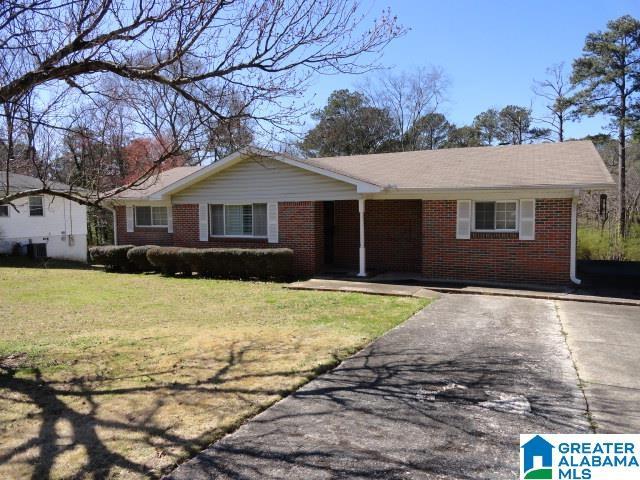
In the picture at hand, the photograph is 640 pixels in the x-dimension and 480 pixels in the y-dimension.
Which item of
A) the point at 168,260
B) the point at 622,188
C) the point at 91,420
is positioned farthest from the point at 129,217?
the point at 622,188

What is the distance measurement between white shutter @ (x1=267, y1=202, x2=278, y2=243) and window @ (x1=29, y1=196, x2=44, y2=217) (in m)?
14.3

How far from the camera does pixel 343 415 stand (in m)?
4.44

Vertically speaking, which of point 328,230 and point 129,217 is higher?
point 129,217

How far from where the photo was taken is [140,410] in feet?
14.9

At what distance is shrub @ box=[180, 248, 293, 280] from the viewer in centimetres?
1416

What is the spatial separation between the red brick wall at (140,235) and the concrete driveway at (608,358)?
1288 centimetres

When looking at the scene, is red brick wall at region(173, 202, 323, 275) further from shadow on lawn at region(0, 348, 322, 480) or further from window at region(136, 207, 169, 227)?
shadow on lawn at region(0, 348, 322, 480)

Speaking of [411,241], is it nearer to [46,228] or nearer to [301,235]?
[301,235]

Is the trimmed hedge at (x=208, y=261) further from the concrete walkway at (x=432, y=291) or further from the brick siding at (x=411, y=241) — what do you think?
the concrete walkway at (x=432, y=291)

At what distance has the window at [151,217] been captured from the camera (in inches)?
712

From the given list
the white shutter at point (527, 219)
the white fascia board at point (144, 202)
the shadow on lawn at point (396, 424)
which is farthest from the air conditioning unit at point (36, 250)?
the shadow on lawn at point (396, 424)

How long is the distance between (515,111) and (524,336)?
3405 cm

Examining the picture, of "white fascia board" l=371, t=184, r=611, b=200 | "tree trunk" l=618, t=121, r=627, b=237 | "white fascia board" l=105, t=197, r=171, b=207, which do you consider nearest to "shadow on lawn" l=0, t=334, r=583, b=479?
"white fascia board" l=371, t=184, r=611, b=200

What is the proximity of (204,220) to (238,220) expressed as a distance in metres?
1.13
